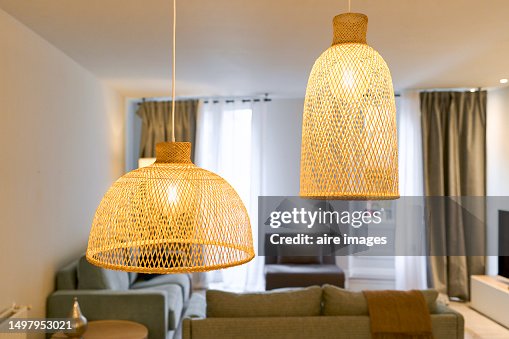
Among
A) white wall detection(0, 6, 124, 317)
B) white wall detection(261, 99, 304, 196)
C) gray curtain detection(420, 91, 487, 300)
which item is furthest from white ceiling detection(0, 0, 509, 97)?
white wall detection(261, 99, 304, 196)

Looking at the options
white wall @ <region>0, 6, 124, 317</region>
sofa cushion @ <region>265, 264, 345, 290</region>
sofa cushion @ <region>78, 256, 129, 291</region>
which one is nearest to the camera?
white wall @ <region>0, 6, 124, 317</region>

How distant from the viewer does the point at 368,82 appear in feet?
4.24

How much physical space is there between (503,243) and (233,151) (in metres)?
3.26

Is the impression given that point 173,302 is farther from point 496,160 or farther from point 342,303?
point 496,160

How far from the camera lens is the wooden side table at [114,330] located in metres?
3.12

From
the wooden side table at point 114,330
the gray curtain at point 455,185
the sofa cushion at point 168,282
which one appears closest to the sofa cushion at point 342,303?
Answer: the wooden side table at point 114,330

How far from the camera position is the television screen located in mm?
4691

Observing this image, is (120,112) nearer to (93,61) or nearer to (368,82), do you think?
(93,61)

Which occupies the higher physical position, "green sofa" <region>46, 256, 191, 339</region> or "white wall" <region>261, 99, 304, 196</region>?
"white wall" <region>261, 99, 304, 196</region>

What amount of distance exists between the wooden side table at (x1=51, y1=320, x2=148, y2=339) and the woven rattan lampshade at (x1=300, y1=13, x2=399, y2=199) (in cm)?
233

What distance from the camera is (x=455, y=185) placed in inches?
214

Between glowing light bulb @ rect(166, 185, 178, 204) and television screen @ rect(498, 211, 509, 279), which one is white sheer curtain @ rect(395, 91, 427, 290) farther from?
glowing light bulb @ rect(166, 185, 178, 204)

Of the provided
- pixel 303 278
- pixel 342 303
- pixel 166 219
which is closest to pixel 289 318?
pixel 342 303

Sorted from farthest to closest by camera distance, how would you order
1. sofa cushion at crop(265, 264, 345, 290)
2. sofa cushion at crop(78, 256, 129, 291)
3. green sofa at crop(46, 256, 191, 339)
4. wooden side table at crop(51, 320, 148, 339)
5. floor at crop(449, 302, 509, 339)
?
sofa cushion at crop(265, 264, 345, 290)
floor at crop(449, 302, 509, 339)
sofa cushion at crop(78, 256, 129, 291)
green sofa at crop(46, 256, 191, 339)
wooden side table at crop(51, 320, 148, 339)
